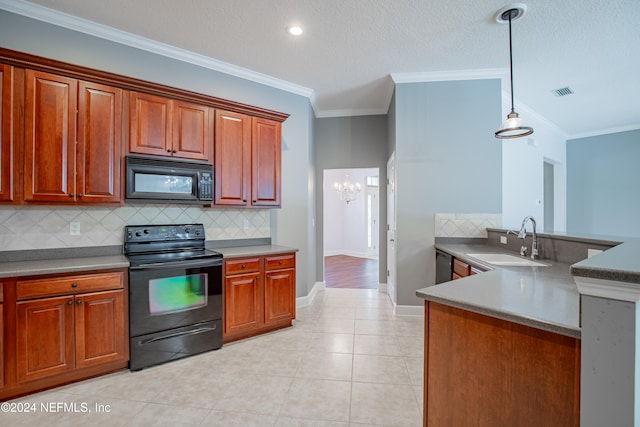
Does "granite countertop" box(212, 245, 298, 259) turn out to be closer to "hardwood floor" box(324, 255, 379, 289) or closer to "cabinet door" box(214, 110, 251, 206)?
"cabinet door" box(214, 110, 251, 206)

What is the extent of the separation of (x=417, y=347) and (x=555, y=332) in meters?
2.03

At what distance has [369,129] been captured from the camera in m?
4.73

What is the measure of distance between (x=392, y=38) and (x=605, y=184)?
5752mm

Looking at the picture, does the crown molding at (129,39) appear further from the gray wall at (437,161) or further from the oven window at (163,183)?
the gray wall at (437,161)

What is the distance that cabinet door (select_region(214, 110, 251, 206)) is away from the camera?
9.66 feet

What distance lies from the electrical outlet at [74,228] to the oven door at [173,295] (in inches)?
28.9

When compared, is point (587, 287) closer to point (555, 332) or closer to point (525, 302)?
point (555, 332)

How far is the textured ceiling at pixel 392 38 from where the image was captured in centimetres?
233

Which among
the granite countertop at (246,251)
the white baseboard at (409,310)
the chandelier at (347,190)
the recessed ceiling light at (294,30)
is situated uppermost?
the recessed ceiling light at (294,30)

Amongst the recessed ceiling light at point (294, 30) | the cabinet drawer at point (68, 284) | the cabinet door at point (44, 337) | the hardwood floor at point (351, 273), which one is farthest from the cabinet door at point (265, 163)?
the hardwood floor at point (351, 273)

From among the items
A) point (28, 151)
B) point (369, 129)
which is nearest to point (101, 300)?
point (28, 151)

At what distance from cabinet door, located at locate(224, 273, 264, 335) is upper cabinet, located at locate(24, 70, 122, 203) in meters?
1.31

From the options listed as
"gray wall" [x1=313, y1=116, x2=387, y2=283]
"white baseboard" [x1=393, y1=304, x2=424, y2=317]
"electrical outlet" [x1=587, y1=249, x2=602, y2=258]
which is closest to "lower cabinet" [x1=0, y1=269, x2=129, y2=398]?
"white baseboard" [x1=393, y1=304, x2=424, y2=317]

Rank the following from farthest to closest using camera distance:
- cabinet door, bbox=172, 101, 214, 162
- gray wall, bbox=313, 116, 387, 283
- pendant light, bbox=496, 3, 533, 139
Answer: gray wall, bbox=313, 116, 387, 283, cabinet door, bbox=172, 101, 214, 162, pendant light, bbox=496, 3, 533, 139
